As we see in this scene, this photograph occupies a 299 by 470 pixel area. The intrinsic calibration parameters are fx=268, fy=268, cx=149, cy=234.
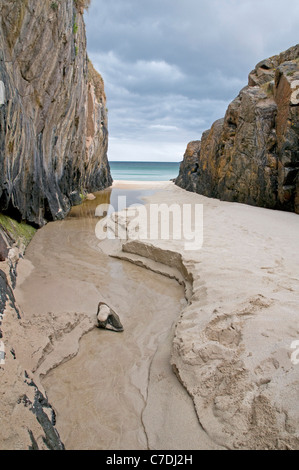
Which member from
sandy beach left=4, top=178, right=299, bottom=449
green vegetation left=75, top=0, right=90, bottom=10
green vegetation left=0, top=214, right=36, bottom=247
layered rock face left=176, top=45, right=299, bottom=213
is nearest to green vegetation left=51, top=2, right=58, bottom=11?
green vegetation left=75, top=0, right=90, bottom=10

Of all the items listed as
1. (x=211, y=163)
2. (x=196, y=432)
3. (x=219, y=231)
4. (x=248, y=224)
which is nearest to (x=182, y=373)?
(x=196, y=432)

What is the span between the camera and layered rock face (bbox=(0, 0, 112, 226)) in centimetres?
571

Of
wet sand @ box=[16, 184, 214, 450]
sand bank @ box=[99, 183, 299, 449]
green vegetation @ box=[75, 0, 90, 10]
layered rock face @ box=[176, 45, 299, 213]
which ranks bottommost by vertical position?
wet sand @ box=[16, 184, 214, 450]

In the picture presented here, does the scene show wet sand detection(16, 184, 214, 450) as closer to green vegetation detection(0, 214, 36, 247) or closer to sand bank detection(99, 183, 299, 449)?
sand bank detection(99, 183, 299, 449)

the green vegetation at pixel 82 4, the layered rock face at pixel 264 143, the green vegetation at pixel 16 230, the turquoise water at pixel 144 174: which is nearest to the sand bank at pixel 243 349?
the green vegetation at pixel 16 230

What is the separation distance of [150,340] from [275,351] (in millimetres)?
1482

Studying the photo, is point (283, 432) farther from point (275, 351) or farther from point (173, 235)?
point (173, 235)

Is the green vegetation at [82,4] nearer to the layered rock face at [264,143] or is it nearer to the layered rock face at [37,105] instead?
the layered rock face at [37,105]

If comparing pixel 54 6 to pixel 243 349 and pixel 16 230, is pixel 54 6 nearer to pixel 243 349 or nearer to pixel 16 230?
pixel 16 230

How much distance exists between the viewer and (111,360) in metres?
2.93

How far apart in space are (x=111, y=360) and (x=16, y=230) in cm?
488

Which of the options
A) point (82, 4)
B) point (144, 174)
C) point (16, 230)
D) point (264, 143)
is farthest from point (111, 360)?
point (144, 174)

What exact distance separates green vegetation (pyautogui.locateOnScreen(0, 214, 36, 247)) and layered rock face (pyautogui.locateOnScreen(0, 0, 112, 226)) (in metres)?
0.28

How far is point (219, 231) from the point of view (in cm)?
742
